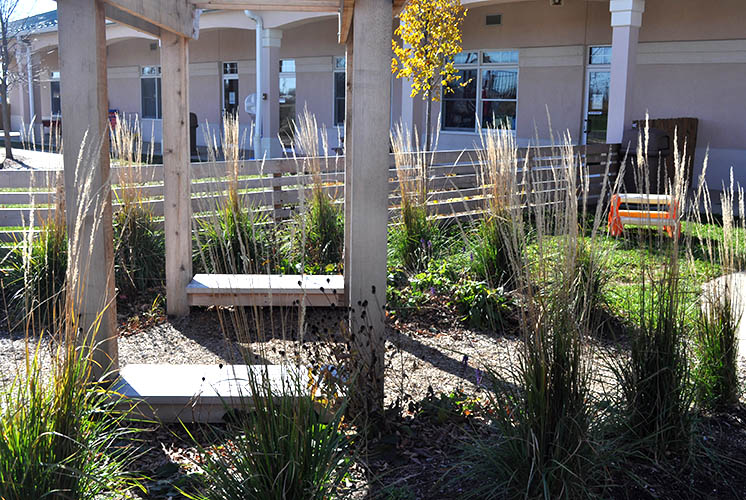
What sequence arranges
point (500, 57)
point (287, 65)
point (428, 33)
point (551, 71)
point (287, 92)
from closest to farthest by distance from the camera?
point (428, 33) → point (551, 71) → point (500, 57) → point (287, 65) → point (287, 92)

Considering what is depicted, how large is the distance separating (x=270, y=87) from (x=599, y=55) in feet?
21.1

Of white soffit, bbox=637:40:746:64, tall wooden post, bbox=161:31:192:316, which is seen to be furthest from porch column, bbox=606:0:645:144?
tall wooden post, bbox=161:31:192:316

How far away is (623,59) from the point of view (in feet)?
32.8

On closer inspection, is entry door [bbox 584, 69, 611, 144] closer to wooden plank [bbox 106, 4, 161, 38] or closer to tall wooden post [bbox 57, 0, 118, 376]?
wooden plank [bbox 106, 4, 161, 38]

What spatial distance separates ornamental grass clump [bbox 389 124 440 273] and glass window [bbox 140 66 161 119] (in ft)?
56.1

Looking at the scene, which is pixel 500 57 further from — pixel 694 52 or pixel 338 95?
pixel 338 95

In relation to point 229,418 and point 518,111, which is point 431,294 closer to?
point 229,418

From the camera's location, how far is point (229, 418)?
2.96 m

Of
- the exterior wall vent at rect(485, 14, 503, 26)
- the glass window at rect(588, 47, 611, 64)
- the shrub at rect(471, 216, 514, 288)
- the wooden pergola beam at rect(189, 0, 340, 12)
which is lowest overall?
the shrub at rect(471, 216, 514, 288)

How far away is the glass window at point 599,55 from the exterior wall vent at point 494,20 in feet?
6.52

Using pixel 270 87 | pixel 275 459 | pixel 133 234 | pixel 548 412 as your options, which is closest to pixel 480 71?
pixel 270 87

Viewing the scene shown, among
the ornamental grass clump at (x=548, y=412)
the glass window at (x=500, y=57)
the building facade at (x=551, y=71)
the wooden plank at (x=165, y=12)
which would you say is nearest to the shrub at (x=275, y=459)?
the ornamental grass clump at (x=548, y=412)

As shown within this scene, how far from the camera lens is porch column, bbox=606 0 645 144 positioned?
32.7 feet

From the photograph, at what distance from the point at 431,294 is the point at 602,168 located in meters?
5.74
